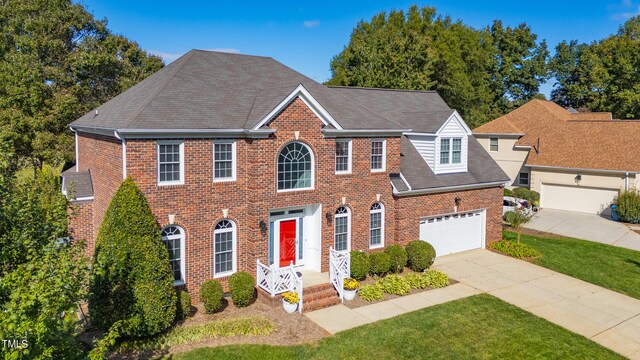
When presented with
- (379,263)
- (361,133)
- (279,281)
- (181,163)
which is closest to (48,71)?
(181,163)

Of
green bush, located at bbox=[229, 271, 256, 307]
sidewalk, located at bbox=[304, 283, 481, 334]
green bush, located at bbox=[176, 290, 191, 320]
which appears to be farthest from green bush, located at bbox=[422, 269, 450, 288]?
green bush, located at bbox=[176, 290, 191, 320]

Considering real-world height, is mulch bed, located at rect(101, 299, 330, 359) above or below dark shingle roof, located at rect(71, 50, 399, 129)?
below

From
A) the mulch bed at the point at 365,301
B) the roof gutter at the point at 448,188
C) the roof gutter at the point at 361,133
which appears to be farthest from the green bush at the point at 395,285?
the roof gutter at the point at 361,133

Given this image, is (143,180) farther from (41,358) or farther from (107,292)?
(41,358)

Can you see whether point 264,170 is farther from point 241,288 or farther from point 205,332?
point 205,332

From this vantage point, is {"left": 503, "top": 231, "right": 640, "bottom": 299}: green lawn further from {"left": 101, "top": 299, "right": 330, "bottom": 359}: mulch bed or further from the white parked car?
{"left": 101, "top": 299, "right": 330, "bottom": 359}: mulch bed

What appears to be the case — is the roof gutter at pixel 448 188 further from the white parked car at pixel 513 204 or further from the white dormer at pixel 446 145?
the white parked car at pixel 513 204

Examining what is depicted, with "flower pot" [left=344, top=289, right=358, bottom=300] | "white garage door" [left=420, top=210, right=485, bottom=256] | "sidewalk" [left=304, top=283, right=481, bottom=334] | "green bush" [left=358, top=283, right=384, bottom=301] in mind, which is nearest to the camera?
"sidewalk" [left=304, top=283, right=481, bottom=334]
